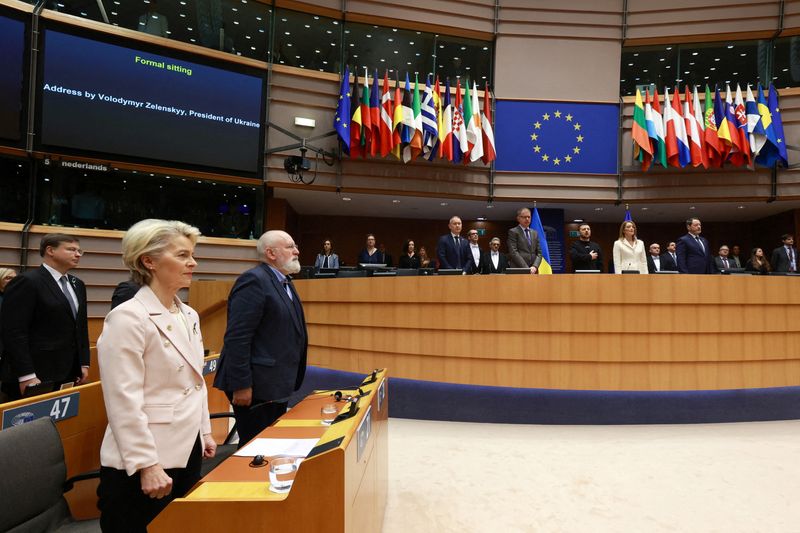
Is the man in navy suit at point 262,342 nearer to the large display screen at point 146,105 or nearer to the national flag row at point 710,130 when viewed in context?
the large display screen at point 146,105

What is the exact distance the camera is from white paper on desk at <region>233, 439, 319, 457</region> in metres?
1.57

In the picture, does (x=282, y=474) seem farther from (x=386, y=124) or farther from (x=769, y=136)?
(x=769, y=136)

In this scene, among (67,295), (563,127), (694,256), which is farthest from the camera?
(563,127)

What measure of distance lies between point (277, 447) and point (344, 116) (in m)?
7.04

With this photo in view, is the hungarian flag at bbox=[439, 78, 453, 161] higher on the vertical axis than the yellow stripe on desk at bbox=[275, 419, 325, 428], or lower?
higher

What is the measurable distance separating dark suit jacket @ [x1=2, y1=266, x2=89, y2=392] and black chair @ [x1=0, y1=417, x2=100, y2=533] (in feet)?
4.88

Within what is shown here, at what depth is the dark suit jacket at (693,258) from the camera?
5.46 m

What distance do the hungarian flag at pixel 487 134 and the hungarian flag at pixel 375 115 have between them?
183 cm

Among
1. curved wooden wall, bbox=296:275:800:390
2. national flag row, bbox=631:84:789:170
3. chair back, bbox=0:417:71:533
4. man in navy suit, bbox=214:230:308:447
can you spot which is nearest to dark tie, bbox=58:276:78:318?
man in navy suit, bbox=214:230:308:447

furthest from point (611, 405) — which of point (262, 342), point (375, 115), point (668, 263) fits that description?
point (375, 115)

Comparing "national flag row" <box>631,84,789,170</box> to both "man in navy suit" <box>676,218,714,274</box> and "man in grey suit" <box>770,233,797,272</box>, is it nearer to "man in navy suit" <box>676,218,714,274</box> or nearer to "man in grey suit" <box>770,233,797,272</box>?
"man in grey suit" <box>770,233,797,272</box>

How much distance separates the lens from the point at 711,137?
8.21m

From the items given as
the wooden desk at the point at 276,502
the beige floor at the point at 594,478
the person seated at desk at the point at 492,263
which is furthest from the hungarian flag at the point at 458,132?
the wooden desk at the point at 276,502

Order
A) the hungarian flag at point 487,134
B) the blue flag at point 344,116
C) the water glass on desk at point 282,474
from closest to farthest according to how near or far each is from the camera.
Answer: the water glass on desk at point 282,474 < the blue flag at point 344,116 < the hungarian flag at point 487,134
